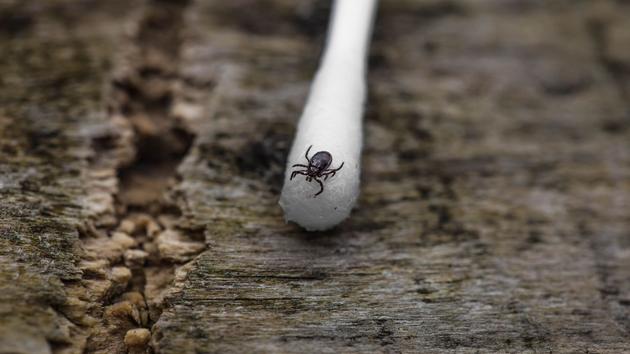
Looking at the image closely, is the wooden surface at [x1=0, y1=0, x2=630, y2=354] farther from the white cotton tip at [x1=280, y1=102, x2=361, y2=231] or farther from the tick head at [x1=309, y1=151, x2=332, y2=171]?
the tick head at [x1=309, y1=151, x2=332, y2=171]

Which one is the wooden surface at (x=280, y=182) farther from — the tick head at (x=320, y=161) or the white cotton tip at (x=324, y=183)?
the tick head at (x=320, y=161)

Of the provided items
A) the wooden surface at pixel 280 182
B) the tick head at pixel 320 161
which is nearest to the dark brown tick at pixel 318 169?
the tick head at pixel 320 161

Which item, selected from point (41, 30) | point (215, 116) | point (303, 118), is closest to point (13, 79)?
point (41, 30)

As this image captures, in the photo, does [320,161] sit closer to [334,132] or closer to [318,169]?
[318,169]

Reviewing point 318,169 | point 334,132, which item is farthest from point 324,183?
point 334,132

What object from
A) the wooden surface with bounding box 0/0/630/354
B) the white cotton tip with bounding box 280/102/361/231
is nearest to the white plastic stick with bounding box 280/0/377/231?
the white cotton tip with bounding box 280/102/361/231

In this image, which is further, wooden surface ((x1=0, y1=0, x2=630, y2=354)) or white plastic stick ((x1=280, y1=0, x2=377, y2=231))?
white plastic stick ((x1=280, y1=0, x2=377, y2=231))
